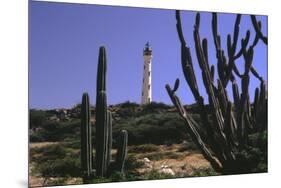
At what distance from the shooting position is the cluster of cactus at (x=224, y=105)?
23.3ft

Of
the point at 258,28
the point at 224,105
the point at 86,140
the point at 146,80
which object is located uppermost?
the point at 258,28

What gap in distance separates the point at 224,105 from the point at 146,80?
1280 millimetres

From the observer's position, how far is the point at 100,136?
255 inches

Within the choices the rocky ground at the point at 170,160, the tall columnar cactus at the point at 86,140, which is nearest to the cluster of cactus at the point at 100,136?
the tall columnar cactus at the point at 86,140

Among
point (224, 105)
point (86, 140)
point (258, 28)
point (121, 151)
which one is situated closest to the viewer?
point (86, 140)

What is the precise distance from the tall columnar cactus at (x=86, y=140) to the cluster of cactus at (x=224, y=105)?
4.31 feet

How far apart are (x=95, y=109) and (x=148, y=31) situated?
1292 millimetres

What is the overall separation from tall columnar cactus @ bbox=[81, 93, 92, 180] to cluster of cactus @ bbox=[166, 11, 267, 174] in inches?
51.7

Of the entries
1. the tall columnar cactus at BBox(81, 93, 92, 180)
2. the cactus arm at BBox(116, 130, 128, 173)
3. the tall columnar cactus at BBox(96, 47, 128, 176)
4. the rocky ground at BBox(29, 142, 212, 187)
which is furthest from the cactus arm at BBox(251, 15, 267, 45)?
the tall columnar cactus at BBox(81, 93, 92, 180)

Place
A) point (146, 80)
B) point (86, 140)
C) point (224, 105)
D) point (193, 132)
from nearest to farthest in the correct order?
point (86, 140), point (146, 80), point (193, 132), point (224, 105)

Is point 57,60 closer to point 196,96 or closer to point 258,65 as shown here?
point 196,96

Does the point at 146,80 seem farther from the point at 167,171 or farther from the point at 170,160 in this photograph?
the point at 167,171

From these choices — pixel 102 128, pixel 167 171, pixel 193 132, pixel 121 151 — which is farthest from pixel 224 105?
pixel 102 128

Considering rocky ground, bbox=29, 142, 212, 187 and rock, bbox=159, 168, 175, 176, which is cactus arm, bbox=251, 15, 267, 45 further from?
rock, bbox=159, 168, 175, 176
